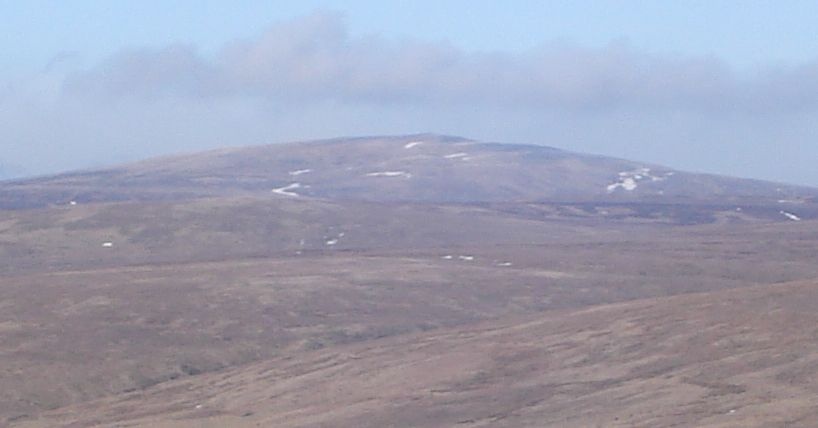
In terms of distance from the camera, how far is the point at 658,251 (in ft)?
272

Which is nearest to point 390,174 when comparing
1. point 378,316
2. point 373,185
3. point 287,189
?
point 373,185

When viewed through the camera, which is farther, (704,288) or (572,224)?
(572,224)

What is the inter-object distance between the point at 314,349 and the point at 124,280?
18.3 meters

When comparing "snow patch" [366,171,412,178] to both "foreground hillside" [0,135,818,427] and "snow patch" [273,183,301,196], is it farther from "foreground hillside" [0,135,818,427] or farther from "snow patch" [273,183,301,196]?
"foreground hillside" [0,135,818,427]

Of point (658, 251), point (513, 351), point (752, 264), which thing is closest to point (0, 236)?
point (658, 251)

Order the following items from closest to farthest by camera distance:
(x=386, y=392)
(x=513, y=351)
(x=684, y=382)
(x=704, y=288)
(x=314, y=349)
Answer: (x=684, y=382) < (x=386, y=392) < (x=513, y=351) < (x=314, y=349) < (x=704, y=288)

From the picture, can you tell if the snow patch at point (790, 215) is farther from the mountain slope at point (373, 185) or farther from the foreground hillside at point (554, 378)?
the foreground hillside at point (554, 378)

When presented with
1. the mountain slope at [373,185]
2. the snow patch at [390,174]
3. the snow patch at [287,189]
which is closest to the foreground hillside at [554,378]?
the mountain slope at [373,185]

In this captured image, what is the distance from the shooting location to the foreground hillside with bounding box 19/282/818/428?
108 ft

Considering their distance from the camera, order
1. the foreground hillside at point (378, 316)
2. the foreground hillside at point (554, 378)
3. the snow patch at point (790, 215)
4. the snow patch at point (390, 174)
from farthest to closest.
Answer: the snow patch at point (390, 174), the snow patch at point (790, 215), the foreground hillside at point (378, 316), the foreground hillside at point (554, 378)

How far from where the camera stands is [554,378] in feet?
128

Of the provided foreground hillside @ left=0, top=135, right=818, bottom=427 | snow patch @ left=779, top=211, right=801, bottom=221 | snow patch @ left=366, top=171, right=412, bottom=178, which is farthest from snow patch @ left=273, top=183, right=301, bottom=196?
snow patch @ left=779, top=211, right=801, bottom=221

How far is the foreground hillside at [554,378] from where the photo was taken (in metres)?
32.8

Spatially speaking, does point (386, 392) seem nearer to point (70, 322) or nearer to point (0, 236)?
point (70, 322)
